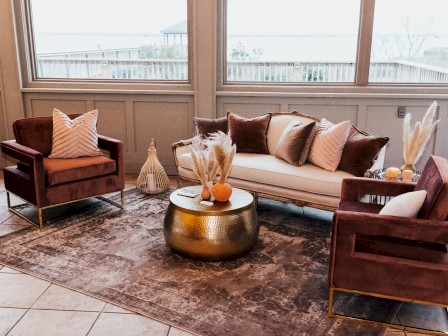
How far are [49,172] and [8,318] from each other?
1.46 m

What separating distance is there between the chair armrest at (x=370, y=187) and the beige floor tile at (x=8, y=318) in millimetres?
2188

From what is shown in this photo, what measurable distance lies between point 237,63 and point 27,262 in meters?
3.21

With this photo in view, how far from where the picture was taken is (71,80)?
542 cm

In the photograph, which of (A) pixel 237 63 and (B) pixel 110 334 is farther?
(A) pixel 237 63

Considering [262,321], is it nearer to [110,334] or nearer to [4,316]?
[110,334]

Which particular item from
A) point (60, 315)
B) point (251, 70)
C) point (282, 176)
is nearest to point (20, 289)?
point (60, 315)

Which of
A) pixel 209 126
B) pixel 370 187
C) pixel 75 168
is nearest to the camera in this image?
pixel 370 187

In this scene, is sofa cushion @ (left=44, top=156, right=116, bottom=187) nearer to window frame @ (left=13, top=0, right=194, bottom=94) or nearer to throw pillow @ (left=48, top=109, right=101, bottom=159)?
throw pillow @ (left=48, top=109, right=101, bottom=159)

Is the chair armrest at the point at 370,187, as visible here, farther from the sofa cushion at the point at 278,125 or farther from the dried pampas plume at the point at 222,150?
the sofa cushion at the point at 278,125

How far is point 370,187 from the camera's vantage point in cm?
309

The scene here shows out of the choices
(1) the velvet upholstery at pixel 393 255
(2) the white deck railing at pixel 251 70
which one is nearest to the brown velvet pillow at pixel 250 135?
(2) the white deck railing at pixel 251 70

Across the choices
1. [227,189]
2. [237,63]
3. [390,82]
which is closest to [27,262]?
[227,189]

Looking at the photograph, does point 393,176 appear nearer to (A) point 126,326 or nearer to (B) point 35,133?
(A) point 126,326

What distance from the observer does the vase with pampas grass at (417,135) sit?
10.6 feet
